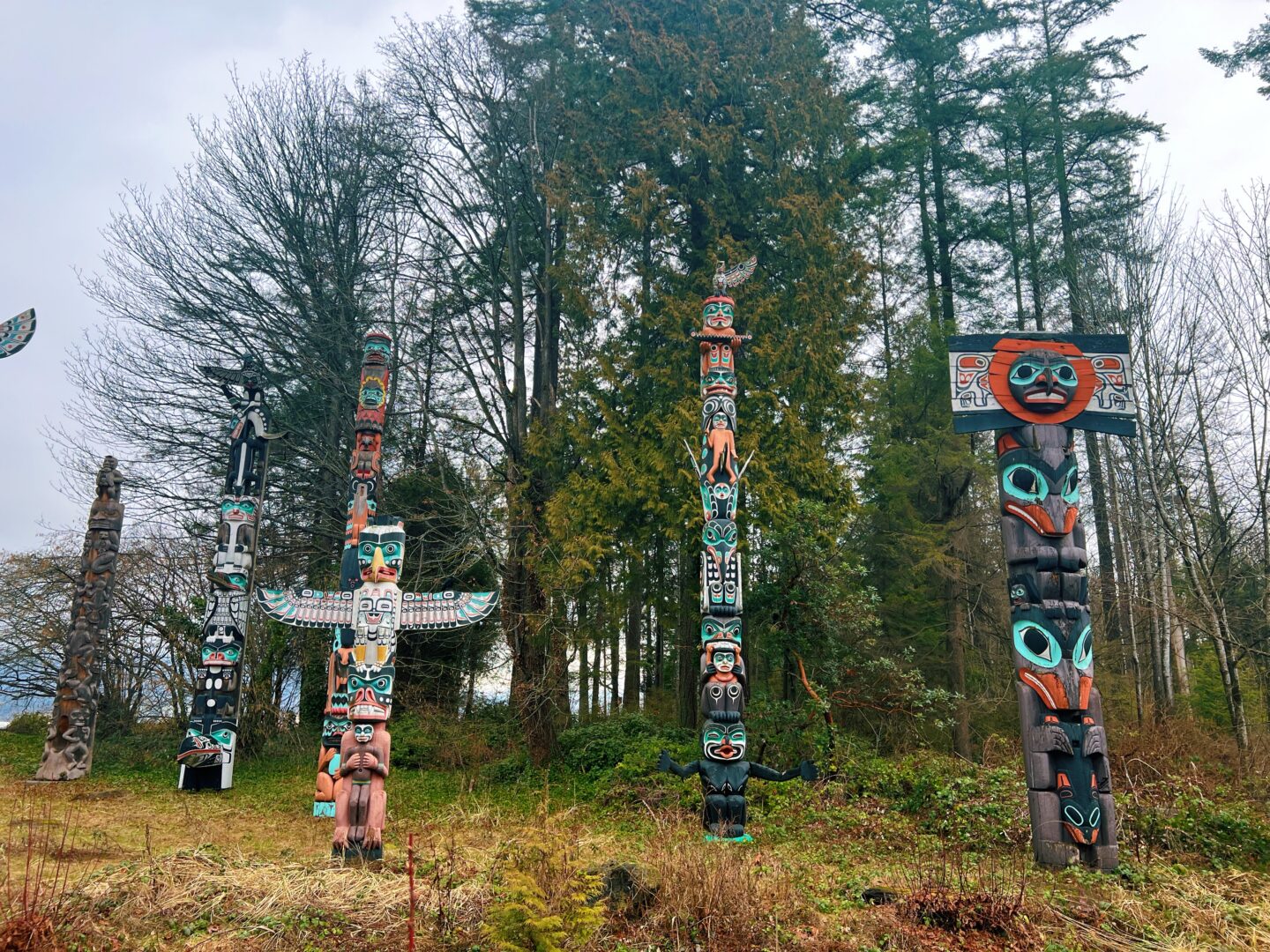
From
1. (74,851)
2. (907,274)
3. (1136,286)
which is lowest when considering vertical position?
(74,851)

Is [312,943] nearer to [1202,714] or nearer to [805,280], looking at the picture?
[805,280]

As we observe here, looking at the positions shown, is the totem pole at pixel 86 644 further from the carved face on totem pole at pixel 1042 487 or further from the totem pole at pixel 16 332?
the carved face on totem pole at pixel 1042 487

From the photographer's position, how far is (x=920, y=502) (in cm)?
1639

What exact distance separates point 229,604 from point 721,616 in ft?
23.5

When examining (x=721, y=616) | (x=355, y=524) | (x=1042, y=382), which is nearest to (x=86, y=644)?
(x=355, y=524)

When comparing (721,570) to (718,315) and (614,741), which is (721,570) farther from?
(614,741)

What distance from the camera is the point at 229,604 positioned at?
40.0 ft

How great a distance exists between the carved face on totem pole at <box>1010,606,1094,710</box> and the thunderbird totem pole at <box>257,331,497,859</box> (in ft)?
15.8

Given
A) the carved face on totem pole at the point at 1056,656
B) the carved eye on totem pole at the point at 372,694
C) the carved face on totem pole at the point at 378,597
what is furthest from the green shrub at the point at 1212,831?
the carved face on totem pole at the point at 378,597

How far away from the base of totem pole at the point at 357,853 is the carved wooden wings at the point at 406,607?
2.24 m

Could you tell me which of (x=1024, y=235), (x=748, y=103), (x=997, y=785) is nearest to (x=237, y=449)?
(x=748, y=103)

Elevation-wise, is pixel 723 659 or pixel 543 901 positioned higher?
pixel 723 659

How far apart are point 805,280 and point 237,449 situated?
9.02 meters

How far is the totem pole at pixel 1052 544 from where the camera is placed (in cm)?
718
